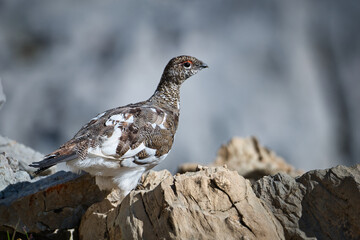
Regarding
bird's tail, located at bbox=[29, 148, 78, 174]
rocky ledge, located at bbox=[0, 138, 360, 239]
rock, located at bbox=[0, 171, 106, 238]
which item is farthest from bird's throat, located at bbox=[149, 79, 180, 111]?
rocky ledge, located at bbox=[0, 138, 360, 239]

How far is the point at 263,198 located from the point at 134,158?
77 centimetres

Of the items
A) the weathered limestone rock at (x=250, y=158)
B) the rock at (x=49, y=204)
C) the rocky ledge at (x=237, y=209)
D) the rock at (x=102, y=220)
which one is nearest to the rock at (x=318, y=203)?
the rocky ledge at (x=237, y=209)

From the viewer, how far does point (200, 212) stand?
1725 millimetres

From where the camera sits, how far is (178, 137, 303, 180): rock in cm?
458

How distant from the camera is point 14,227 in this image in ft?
7.66

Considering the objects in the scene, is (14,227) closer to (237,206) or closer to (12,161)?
(12,161)

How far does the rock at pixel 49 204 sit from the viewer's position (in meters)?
2.36

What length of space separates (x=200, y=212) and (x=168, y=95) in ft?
4.21

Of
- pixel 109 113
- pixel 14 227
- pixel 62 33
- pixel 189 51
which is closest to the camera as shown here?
pixel 14 227

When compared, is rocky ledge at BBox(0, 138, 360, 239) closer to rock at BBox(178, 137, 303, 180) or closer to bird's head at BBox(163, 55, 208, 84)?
bird's head at BBox(163, 55, 208, 84)

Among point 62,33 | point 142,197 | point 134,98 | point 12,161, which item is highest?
point 62,33

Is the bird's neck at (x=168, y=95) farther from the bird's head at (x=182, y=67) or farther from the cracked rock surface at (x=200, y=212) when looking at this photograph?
the cracked rock surface at (x=200, y=212)

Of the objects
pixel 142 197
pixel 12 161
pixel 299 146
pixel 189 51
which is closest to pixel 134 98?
pixel 189 51

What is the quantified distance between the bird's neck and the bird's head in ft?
0.14
